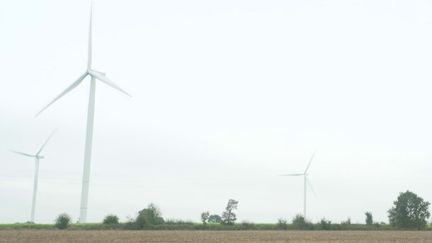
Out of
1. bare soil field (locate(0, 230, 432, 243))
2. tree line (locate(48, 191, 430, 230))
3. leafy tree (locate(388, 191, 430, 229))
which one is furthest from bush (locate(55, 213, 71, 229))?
leafy tree (locate(388, 191, 430, 229))

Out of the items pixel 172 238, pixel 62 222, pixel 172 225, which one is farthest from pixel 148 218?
pixel 172 238

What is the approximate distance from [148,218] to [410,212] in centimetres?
6183

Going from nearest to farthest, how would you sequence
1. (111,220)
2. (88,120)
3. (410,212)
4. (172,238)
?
1. (172,238)
2. (88,120)
3. (111,220)
4. (410,212)

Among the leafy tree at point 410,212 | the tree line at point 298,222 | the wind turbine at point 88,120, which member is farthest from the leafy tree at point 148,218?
the leafy tree at point 410,212

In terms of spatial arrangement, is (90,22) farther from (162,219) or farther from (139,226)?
(162,219)

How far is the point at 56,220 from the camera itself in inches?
3701

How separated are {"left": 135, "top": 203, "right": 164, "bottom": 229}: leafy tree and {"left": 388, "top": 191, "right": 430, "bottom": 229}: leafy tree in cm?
5402

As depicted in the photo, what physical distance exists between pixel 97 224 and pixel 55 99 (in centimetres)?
2728

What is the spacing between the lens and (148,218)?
10869cm

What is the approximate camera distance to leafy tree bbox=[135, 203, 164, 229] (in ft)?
338

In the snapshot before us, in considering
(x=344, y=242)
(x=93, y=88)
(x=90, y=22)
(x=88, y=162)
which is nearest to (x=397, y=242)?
(x=344, y=242)

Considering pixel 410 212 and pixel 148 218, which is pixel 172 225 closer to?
pixel 148 218

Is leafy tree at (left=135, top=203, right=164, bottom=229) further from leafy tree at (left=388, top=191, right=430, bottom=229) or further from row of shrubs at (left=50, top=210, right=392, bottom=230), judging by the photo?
leafy tree at (left=388, top=191, right=430, bottom=229)

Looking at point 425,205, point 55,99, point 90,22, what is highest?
point 90,22
